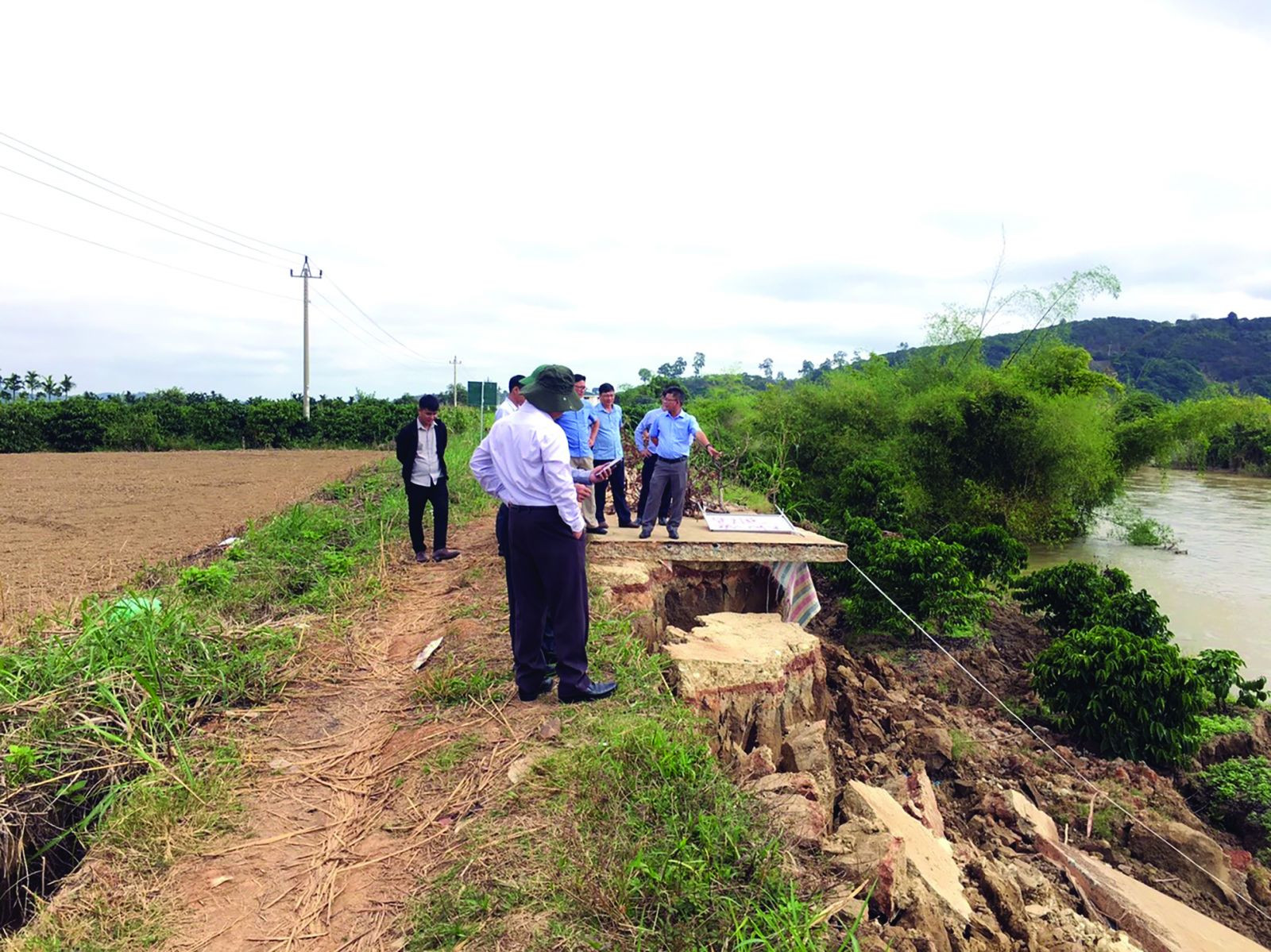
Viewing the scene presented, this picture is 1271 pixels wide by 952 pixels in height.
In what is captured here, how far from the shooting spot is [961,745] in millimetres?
5945

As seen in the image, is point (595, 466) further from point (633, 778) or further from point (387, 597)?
point (633, 778)

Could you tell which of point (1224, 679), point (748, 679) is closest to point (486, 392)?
point (748, 679)

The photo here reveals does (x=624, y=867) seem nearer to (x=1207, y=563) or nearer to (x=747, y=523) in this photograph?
(x=747, y=523)

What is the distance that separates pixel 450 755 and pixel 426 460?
12.3 feet

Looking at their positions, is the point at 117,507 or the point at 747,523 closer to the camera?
the point at 747,523

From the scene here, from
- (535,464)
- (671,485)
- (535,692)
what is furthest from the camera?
(671,485)

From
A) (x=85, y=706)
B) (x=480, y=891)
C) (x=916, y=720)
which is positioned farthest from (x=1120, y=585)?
(x=85, y=706)

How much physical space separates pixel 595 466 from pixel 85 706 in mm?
4641

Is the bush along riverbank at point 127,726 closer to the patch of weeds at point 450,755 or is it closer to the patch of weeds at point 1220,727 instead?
the patch of weeds at point 450,755

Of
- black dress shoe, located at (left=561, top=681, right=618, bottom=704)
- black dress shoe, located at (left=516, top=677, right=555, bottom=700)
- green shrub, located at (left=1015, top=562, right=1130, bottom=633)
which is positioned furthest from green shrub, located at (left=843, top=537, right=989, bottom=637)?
black dress shoe, located at (left=516, top=677, right=555, bottom=700)

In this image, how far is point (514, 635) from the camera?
12.0 ft

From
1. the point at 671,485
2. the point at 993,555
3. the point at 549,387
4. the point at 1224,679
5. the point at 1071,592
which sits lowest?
the point at 1224,679

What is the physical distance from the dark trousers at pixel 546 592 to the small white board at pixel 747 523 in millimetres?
4410

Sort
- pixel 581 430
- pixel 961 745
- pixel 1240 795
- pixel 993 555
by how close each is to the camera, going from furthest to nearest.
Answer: pixel 993 555, pixel 581 430, pixel 961 745, pixel 1240 795
